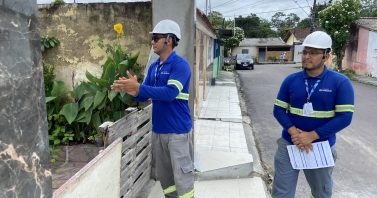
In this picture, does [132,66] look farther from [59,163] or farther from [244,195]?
[244,195]

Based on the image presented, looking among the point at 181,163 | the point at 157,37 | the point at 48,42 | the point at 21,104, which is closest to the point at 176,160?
the point at 181,163

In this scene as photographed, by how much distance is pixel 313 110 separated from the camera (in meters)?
2.82

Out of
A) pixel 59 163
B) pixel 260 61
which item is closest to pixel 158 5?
pixel 59 163

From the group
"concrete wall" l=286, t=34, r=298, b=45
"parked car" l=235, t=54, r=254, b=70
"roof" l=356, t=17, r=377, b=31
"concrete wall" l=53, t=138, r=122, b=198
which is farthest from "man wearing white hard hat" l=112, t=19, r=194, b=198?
"concrete wall" l=286, t=34, r=298, b=45

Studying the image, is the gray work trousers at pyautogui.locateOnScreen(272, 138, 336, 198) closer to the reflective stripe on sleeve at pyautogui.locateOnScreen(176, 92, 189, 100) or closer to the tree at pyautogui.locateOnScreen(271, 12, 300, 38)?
the reflective stripe on sleeve at pyautogui.locateOnScreen(176, 92, 189, 100)

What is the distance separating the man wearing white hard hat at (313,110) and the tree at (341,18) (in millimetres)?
22577

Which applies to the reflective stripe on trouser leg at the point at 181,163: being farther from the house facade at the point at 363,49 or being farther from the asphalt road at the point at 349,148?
the house facade at the point at 363,49

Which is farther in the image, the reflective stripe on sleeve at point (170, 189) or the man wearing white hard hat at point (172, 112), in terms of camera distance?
the reflective stripe on sleeve at point (170, 189)

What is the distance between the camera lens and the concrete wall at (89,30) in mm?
4367

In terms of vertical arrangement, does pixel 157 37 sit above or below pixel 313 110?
above

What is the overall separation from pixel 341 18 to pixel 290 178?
23233 millimetres

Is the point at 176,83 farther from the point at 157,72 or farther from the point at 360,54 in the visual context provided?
the point at 360,54

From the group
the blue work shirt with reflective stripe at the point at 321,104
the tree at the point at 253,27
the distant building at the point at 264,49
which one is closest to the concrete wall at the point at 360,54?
the blue work shirt with reflective stripe at the point at 321,104

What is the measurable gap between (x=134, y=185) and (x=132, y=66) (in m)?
1.46
